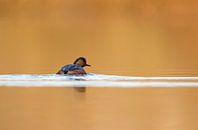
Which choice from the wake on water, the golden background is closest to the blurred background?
the golden background

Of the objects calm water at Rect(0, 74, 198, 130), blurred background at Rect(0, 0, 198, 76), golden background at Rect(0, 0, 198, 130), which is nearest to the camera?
calm water at Rect(0, 74, 198, 130)

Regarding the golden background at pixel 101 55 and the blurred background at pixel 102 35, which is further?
the blurred background at pixel 102 35

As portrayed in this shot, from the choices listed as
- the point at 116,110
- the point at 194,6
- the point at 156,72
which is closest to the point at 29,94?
the point at 116,110

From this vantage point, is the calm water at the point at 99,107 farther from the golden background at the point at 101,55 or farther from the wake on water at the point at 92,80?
the wake on water at the point at 92,80

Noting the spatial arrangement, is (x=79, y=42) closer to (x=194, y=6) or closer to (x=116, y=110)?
(x=194, y=6)

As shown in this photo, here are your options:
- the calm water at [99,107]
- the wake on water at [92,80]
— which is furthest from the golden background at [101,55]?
the wake on water at [92,80]

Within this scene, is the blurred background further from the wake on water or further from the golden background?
the wake on water

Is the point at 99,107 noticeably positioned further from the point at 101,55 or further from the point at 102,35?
the point at 102,35
